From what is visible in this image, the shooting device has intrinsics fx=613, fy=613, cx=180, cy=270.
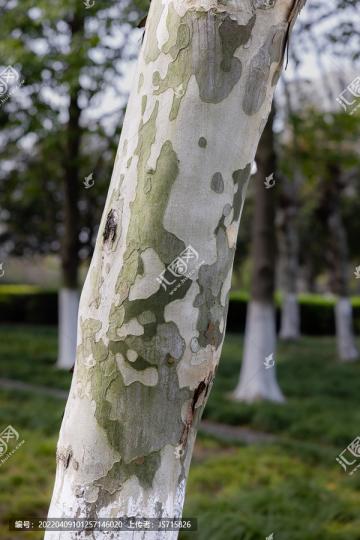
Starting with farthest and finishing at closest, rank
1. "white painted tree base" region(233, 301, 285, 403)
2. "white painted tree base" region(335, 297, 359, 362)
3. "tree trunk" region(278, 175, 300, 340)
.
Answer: "tree trunk" region(278, 175, 300, 340) < "white painted tree base" region(335, 297, 359, 362) < "white painted tree base" region(233, 301, 285, 403)

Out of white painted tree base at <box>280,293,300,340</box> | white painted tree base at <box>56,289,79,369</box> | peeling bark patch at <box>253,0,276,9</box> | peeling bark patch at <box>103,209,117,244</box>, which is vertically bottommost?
peeling bark patch at <box>103,209,117,244</box>

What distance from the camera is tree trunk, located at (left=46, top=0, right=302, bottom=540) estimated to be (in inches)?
45.7

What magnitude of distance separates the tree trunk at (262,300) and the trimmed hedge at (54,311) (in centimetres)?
1022

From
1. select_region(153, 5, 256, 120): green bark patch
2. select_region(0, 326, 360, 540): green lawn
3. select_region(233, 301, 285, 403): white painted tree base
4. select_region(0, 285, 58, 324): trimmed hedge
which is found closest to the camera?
select_region(153, 5, 256, 120): green bark patch

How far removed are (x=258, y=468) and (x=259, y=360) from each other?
2560 mm

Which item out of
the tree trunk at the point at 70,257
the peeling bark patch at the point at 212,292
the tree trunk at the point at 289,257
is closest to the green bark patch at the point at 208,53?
the peeling bark patch at the point at 212,292

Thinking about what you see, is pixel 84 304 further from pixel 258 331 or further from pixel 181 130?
pixel 258 331

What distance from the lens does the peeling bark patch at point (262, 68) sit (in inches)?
46.4

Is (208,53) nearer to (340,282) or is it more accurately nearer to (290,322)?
(340,282)

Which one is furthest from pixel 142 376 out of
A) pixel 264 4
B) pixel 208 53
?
pixel 264 4

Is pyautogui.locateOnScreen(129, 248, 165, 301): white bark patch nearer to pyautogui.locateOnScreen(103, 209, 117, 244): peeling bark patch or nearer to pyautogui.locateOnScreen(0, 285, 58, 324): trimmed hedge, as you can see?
pyautogui.locateOnScreen(103, 209, 117, 244): peeling bark patch

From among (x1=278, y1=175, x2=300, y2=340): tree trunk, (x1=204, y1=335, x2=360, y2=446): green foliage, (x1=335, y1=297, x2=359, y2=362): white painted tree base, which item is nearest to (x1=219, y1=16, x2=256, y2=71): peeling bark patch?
(x1=204, y1=335, x2=360, y2=446): green foliage

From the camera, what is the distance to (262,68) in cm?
119

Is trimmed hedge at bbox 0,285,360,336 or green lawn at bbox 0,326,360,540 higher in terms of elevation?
trimmed hedge at bbox 0,285,360,336
